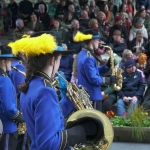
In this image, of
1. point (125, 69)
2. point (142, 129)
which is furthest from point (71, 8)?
point (142, 129)

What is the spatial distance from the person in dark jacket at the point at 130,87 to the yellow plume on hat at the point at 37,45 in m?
5.60

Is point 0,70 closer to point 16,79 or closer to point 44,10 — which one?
point 16,79

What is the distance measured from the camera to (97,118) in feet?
9.43

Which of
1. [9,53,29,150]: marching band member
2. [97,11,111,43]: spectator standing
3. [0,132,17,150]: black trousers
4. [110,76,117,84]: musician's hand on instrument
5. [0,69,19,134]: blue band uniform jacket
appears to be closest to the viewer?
[0,69,19,134]: blue band uniform jacket

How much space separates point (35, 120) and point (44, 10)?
486 inches

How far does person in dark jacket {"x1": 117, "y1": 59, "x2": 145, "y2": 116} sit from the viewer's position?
8414mm

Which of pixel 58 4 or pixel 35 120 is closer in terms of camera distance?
pixel 35 120

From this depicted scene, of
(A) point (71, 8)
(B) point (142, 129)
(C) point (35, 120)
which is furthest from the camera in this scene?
(A) point (71, 8)

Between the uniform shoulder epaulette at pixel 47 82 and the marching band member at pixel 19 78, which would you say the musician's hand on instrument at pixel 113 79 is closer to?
the marching band member at pixel 19 78

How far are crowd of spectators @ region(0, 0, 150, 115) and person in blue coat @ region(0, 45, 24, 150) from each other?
160 inches

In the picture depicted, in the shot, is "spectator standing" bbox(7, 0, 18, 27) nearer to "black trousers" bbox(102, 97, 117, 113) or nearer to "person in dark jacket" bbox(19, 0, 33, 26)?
"person in dark jacket" bbox(19, 0, 33, 26)

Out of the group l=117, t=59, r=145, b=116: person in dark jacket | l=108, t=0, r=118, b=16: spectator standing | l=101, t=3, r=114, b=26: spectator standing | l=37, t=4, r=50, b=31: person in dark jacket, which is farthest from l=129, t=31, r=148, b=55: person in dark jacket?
l=37, t=4, r=50, b=31: person in dark jacket

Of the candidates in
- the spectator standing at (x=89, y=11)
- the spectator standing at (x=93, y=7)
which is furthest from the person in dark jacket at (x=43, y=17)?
the spectator standing at (x=93, y=7)

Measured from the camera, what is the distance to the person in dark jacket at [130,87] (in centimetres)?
841
